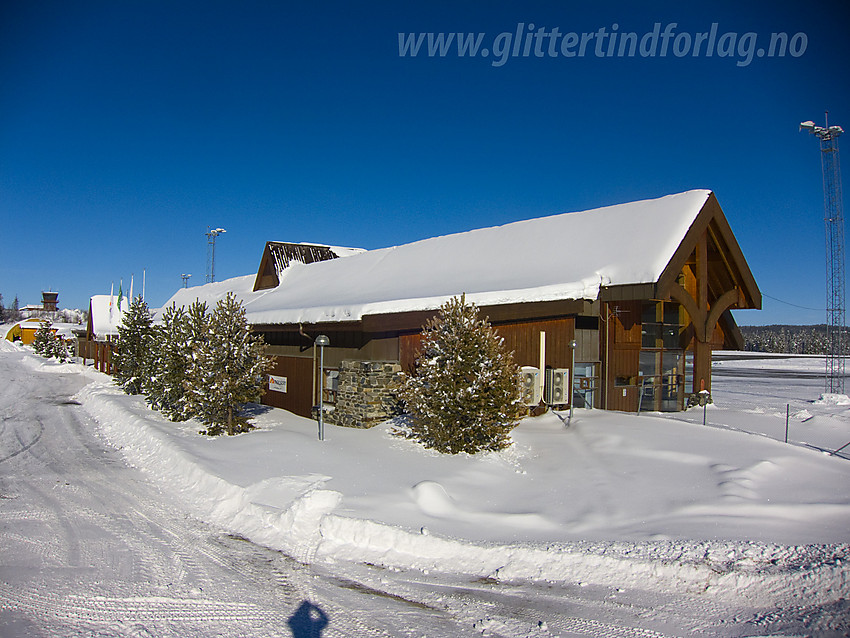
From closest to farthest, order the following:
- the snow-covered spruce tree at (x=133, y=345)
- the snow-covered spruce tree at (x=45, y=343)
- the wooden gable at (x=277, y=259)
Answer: the snow-covered spruce tree at (x=133, y=345), the wooden gable at (x=277, y=259), the snow-covered spruce tree at (x=45, y=343)

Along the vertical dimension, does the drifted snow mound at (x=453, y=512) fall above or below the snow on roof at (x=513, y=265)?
below

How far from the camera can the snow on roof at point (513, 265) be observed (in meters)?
13.6

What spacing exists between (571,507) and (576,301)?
5.70m

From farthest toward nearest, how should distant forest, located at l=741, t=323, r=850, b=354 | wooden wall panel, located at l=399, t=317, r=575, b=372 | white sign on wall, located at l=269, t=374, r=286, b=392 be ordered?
distant forest, located at l=741, t=323, r=850, b=354 < white sign on wall, located at l=269, t=374, r=286, b=392 < wooden wall panel, located at l=399, t=317, r=575, b=372

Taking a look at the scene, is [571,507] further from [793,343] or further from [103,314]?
[793,343]

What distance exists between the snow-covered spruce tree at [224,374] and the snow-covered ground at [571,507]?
31.1 inches

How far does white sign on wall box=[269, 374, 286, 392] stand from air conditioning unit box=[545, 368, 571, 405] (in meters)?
9.53

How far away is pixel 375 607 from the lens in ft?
17.5

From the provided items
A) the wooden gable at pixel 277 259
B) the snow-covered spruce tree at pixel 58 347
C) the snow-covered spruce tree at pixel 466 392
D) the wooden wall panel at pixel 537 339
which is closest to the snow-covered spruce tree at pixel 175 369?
the snow-covered spruce tree at pixel 466 392

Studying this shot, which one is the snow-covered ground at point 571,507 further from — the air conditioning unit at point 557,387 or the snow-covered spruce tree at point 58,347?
the snow-covered spruce tree at point 58,347

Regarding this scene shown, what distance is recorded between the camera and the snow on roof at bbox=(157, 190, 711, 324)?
1358cm

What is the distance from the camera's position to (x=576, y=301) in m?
12.7

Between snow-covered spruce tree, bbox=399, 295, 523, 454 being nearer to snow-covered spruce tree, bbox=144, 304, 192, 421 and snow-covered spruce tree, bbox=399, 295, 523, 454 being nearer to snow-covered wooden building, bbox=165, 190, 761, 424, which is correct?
snow-covered wooden building, bbox=165, 190, 761, 424

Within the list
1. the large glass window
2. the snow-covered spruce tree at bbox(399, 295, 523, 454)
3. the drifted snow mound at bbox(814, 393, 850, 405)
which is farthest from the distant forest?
the snow-covered spruce tree at bbox(399, 295, 523, 454)
